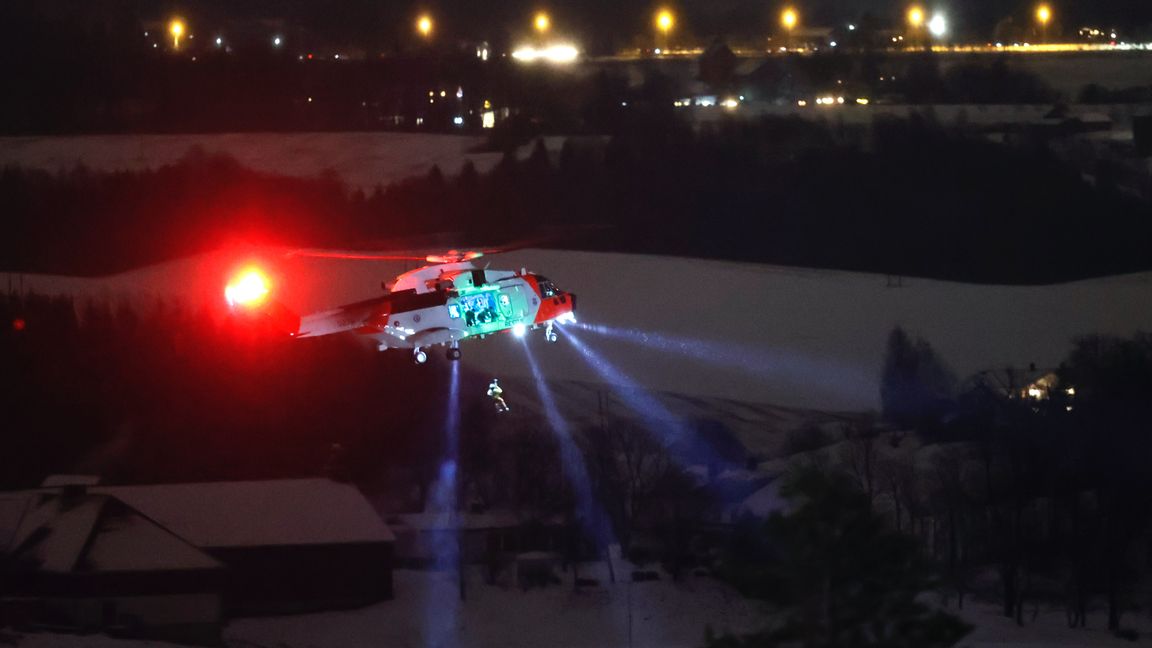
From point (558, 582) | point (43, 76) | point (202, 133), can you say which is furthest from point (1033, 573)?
point (43, 76)

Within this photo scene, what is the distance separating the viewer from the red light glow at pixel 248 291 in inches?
508

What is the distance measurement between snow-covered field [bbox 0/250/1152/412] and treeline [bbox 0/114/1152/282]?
14.2 inches

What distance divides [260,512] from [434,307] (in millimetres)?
5763

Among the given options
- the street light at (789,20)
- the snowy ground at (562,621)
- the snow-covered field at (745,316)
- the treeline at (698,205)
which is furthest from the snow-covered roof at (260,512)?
the street light at (789,20)

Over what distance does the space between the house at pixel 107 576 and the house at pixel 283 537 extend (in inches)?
14.8

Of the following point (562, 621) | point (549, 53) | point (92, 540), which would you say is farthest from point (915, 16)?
point (92, 540)

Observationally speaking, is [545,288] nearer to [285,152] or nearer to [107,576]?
[107,576]

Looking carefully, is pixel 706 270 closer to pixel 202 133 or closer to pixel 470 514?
pixel 470 514

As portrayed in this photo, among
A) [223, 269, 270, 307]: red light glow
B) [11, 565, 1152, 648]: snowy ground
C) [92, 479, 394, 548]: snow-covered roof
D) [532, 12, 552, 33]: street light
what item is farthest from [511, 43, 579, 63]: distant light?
[223, 269, 270, 307]: red light glow

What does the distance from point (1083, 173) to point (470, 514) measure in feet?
26.2

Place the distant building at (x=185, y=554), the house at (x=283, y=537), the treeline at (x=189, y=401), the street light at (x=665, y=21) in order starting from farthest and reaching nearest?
1. the street light at (x=665, y=21)
2. the treeline at (x=189, y=401)
3. the house at (x=283, y=537)
4. the distant building at (x=185, y=554)

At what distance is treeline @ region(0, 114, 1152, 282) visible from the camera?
18.5 m

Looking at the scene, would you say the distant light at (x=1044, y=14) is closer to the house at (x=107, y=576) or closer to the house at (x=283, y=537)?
the house at (x=283, y=537)

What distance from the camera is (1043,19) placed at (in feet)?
68.1
